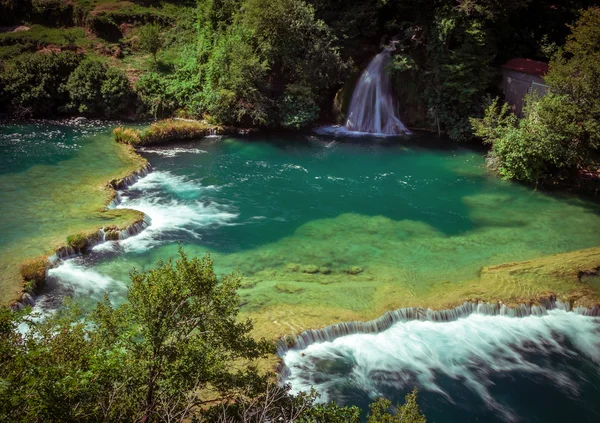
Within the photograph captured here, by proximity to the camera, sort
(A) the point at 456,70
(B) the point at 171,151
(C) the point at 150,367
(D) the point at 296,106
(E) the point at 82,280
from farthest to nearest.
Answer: (D) the point at 296,106
(A) the point at 456,70
(B) the point at 171,151
(E) the point at 82,280
(C) the point at 150,367

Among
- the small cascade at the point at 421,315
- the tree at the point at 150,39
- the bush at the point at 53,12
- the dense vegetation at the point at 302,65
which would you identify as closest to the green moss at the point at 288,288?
the small cascade at the point at 421,315

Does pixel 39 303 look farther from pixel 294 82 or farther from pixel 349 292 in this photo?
pixel 294 82

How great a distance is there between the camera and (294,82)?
125 ft

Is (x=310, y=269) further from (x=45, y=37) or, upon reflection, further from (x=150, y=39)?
(x=45, y=37)

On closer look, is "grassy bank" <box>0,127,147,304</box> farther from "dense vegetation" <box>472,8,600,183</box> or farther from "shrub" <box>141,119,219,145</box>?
"dense vegetation" <box>472,8,600,183</box>

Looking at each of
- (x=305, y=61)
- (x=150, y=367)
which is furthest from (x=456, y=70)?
(x=150, y=367)

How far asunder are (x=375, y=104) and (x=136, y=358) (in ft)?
109

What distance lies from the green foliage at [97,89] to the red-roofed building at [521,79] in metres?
29.7

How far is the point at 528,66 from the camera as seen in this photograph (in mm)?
35812

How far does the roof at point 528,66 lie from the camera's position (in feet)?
114

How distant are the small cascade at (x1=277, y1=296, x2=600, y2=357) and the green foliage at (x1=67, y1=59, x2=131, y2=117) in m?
29.3

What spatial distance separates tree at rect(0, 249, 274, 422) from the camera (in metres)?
8.04

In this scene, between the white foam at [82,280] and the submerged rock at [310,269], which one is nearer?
the white foam at [82,280]

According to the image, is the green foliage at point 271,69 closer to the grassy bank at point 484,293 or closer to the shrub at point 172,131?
the shrub at point 172,131
